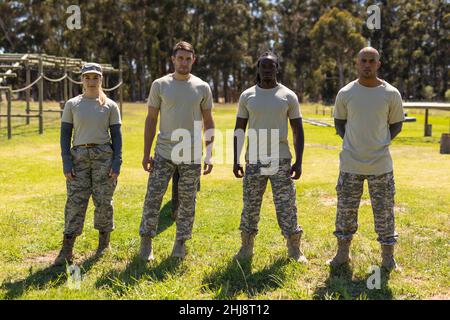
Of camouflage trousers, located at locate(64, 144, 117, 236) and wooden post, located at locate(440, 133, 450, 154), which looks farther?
wooden post, located at locate(440, 133, 450, 154)

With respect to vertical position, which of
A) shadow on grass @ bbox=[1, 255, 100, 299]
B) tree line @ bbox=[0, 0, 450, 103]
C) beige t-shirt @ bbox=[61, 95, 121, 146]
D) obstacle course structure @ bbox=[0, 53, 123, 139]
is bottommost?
shadow on grass @ bbox=[1, 255, 100, 299]

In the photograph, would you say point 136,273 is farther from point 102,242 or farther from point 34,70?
point 34,70

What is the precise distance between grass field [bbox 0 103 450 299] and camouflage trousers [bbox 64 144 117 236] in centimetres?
43

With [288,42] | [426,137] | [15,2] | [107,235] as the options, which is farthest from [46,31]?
[107,235]

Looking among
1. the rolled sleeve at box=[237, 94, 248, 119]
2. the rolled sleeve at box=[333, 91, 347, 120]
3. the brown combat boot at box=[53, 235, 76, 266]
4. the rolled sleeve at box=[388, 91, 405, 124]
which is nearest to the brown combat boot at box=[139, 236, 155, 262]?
the brown combat boot at box=[53, 235, 76, 266]

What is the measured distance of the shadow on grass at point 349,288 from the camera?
388cm

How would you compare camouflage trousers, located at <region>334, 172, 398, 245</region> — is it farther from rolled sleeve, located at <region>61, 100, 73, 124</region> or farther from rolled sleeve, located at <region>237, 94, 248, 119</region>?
rolled sleeve, located at <region>61, 100, 73, 124</region>

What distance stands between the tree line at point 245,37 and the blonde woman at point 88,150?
40911 mm

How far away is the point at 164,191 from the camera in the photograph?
4621mm

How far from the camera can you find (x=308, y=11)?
54781mm

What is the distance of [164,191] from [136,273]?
0.74m

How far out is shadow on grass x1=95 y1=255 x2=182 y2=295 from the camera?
404cm

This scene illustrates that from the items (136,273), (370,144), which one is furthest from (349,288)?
(136,273)
